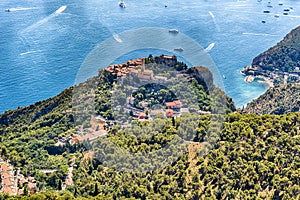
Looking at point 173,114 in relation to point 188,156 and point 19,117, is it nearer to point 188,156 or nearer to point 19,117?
point 188,156

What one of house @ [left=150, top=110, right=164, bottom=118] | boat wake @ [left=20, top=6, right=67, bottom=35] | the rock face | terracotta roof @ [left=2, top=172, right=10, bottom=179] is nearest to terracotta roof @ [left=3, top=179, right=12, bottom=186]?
terracotta roof @ [left=2, top=172, right=10, bottom=179]

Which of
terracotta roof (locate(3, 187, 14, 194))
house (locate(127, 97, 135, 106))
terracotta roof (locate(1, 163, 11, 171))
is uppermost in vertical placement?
house (locate(127, 97, 135, 106))

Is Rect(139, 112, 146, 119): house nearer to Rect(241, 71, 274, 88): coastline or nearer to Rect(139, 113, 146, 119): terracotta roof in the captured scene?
Rect(139, 113, 146, 119): terracotta roof

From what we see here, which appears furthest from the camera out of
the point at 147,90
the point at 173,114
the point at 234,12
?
the point at 234,12

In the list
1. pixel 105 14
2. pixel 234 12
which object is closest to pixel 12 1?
pixel 105 14

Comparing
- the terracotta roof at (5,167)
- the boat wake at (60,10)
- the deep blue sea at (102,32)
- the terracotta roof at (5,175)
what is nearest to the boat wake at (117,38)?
the deep blue sea at (102,32)

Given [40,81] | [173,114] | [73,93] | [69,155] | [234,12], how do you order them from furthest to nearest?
[234,12], [40,81], [73,93], [173,114], [69,155]
